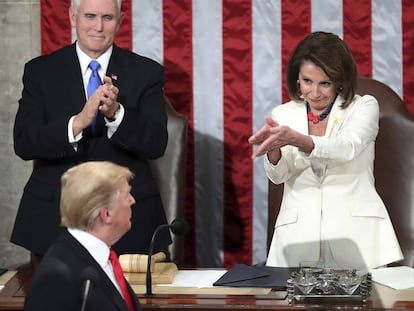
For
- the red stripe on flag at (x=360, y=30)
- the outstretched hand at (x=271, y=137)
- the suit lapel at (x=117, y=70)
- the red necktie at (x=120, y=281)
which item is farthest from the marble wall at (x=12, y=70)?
the red necktie at (x=120, y=281)

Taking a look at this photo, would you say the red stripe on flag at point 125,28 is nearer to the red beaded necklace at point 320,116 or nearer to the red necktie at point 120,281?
the red beaded necklace at point 320,116

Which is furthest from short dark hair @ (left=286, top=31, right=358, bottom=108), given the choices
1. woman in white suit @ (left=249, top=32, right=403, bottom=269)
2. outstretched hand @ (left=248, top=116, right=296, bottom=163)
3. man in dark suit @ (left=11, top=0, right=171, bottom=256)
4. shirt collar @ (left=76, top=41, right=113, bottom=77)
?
shirt collar @ (left=76, top=41, right=113, bottom=77)

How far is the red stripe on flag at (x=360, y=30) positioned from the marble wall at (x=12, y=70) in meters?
1.66

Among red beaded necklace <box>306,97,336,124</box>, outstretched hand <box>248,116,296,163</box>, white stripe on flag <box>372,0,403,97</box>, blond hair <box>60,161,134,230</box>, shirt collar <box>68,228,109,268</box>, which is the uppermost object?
white stripe on flag <box>372,0,403,97</box>

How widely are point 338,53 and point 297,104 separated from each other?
29cm

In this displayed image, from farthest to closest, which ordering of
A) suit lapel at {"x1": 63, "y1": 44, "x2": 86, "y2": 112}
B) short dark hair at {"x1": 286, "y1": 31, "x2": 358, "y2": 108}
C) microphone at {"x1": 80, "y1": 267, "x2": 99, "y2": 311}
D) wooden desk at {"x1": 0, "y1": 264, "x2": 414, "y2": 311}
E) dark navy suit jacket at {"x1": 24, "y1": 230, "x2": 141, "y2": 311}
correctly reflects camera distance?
suit lapel at {"x1": 63, "y1": 44, "x2": 86, "y2": 112}
short dark hair at {"x1": 286, "y1": 31, "x2": 358, "y2": 108}
wooden desk at {"x1": 0, "y1": 264, "x2": 414, "y2": 311}
dark navy suit jacket at {"x1": 24, "y1": 230, "x2": 141, "y2": 311}
microphone at {"x1": 80, "y1": 267, "x2": 99, "y2": 311}

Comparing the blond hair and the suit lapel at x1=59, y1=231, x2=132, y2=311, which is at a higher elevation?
the blond hair

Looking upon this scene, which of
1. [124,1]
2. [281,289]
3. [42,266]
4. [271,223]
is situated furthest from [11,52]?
[42,266]

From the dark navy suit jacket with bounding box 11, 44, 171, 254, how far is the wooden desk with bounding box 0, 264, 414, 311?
0.63 meters

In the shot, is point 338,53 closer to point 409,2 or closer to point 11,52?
point 409,2

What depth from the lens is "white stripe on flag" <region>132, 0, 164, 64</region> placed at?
571 cm

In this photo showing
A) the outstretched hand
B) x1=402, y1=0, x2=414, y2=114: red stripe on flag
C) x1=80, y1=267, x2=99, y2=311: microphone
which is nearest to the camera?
x1=80, y1=267, x2=99, y2=311: microphone

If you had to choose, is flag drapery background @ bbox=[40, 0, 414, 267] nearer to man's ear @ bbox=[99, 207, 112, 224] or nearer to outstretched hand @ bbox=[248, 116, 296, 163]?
outstretched hand @ bbox=[248, 116, 296, 163]

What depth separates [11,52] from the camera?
581 cm
